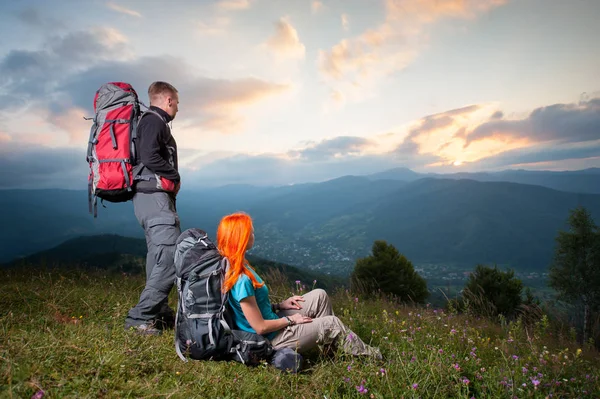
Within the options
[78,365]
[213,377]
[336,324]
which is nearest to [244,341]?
[213,377]

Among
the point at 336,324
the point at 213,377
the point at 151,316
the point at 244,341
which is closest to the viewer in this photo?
the point at 213,377

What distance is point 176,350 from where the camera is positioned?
3.54 metres

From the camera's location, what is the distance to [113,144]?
14.9 feet

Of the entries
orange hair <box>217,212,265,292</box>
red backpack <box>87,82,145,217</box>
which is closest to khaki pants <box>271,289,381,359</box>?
orange hair <box>217,212,265,292</box>

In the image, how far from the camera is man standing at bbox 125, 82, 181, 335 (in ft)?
14.4

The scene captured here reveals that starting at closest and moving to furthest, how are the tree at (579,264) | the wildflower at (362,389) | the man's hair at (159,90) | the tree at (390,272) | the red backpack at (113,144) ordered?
the wildflower at (362,389)
the red backpack at (113,144)
the man's hair at (159,90)
the tree at (390,272)
the tree at (579,264)

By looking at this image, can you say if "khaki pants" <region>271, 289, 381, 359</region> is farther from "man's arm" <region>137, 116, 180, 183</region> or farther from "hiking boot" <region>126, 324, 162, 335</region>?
"man's arm" <region>137, 116, 180, 183</region>

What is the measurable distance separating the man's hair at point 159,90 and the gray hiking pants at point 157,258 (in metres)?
1.43

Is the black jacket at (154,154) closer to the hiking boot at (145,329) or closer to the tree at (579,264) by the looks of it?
the hiking boot at (145,329)

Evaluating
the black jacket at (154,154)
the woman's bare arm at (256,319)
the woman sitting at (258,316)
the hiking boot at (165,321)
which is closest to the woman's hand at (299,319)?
the woman sitting at (258,316)

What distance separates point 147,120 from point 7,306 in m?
3.47

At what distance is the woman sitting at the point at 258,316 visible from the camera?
3.44 meters

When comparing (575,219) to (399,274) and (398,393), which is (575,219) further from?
A: (398,393)

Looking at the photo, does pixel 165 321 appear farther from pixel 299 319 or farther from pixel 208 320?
pixel 299 319
